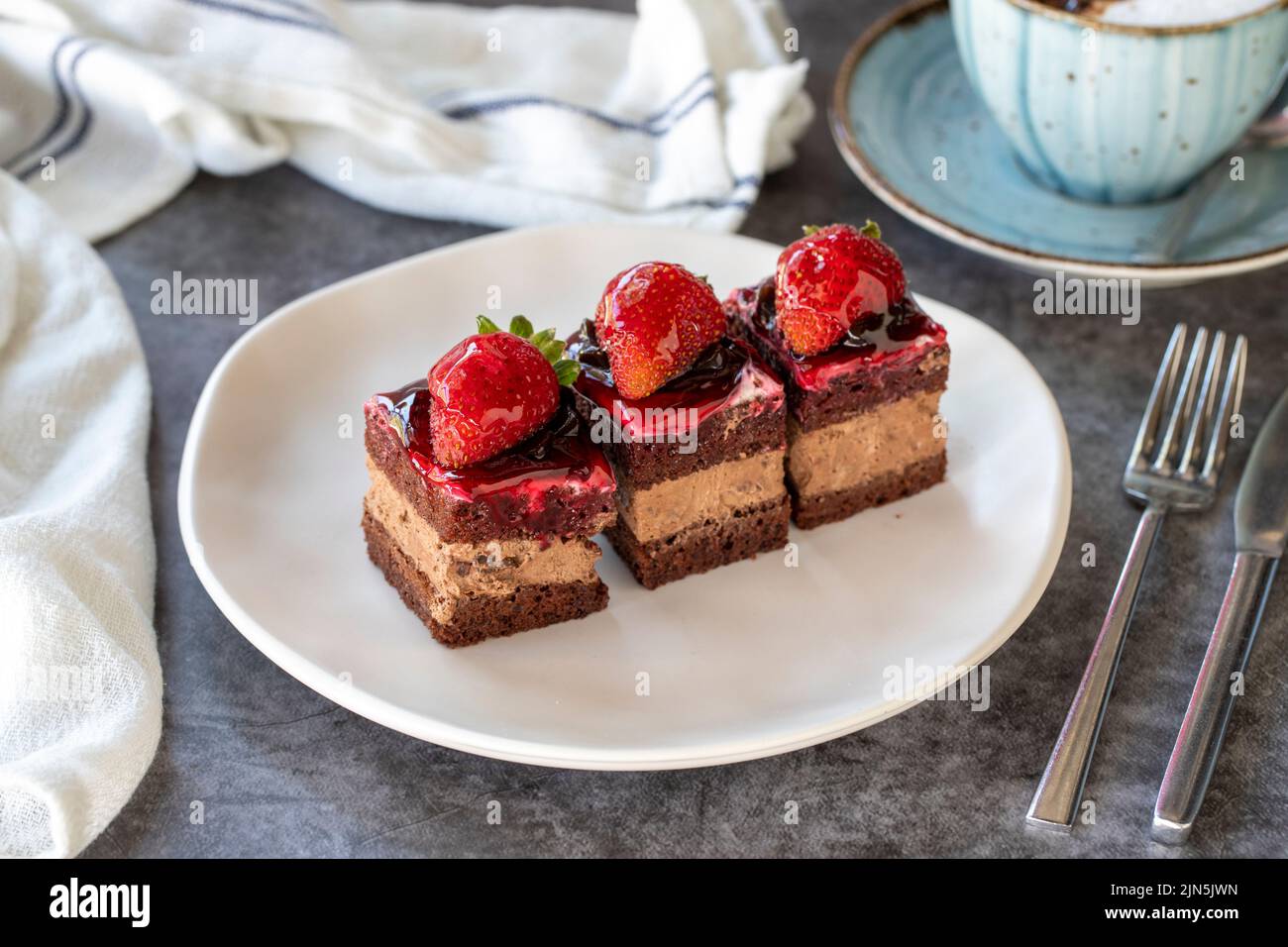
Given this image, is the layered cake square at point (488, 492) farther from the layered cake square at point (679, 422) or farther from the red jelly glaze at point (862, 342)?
the red jelly glaze at point (862, 342)

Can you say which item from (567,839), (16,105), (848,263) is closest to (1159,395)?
(848,263)

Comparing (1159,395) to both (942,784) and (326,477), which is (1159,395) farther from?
(326,477)

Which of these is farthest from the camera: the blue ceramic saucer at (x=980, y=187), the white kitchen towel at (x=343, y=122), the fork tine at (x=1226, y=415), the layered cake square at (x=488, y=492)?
the white kitchen towel at (x=343, y=122)

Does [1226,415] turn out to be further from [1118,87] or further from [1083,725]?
[1083,725]

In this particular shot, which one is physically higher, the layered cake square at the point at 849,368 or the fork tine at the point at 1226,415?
the layered cake square at the point at 849,368

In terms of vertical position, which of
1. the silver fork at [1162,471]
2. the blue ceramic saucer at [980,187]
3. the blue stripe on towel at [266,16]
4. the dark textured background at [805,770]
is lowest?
the dark textured background at [805,770]

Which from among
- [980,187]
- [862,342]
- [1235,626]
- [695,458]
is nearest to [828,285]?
[862,342]

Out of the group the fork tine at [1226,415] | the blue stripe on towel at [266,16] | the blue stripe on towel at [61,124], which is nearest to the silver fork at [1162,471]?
the fork tine at [1226,415]

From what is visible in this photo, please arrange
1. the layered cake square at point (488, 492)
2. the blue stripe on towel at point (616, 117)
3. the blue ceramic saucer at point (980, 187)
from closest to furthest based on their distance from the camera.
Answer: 1. the layered cake square at point (488, 492)
2. the blue ceramic saucer at point (980, 187)
3. the blue stripe on towel at point (616, 117)

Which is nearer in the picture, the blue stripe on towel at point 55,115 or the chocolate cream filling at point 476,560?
the chocolate cream filling at point 476,560
